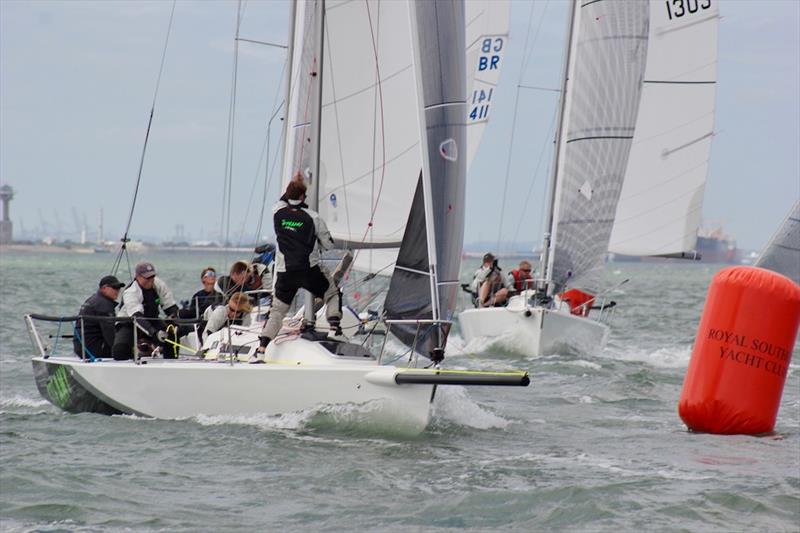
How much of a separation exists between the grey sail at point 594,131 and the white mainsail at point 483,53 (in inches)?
156

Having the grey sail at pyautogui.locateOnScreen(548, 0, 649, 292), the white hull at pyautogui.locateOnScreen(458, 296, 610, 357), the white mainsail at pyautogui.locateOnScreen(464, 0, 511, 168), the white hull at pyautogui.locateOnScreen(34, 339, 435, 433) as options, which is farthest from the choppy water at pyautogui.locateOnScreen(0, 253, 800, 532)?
the white mainsail at pyautogui.locateOnScreen(464, 0, 511, 168)

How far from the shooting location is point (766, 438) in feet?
35.9

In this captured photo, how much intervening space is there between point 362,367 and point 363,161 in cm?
214

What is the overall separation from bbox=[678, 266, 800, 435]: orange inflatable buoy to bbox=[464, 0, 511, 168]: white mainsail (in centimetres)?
1428

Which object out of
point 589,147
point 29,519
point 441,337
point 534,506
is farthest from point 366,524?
point 589,147

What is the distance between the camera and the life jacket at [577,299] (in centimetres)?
2066

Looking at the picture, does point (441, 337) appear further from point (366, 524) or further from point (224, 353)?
point (366, 524)

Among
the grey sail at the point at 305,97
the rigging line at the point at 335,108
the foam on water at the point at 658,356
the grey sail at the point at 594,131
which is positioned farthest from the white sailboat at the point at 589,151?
the grey sail at the point at 305,97

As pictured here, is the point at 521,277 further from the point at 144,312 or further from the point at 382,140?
the point at 144,312

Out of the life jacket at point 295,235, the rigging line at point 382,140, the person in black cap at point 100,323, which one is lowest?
the person in black cap at point 100,323

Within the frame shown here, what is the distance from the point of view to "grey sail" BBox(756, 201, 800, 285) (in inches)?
451

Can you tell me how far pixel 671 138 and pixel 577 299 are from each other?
436 cm

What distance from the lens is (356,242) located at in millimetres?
11648

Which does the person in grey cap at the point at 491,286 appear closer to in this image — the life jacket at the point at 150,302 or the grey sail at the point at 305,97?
the grey sail at the point at 305,97
